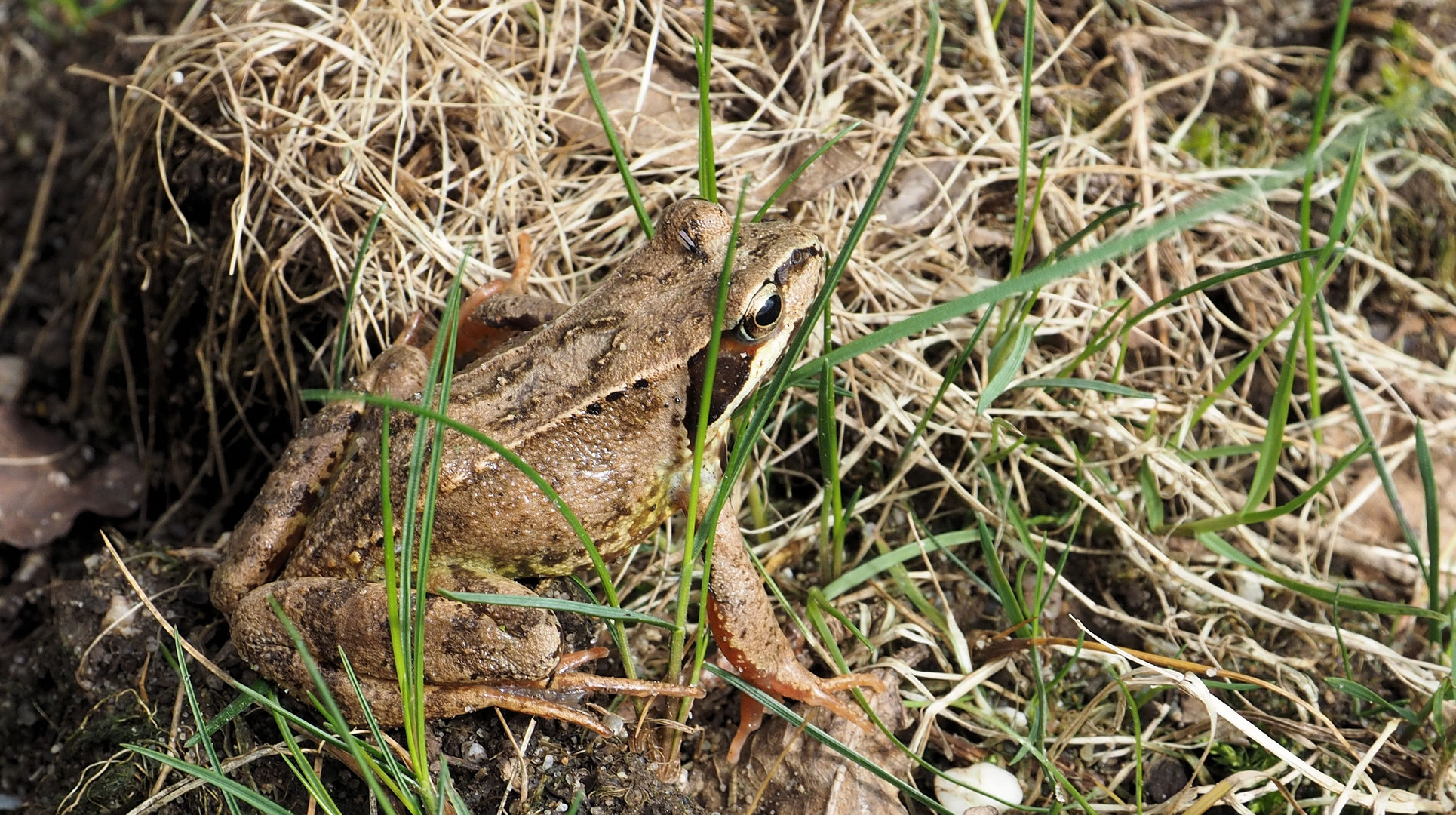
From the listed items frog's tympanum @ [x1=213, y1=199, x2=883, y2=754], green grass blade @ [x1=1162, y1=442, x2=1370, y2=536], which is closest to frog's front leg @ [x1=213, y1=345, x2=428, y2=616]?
frog's tympanum @ [x1=213, y1=199, x2=883, y2=754]

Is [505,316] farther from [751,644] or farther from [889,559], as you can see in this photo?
[889,559]

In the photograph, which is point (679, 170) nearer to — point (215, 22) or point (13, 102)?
point (215, 22)

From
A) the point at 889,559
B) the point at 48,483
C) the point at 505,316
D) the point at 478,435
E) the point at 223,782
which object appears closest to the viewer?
the point at 478,435

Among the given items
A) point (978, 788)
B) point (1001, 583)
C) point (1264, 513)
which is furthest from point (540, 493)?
point (1264, 513)

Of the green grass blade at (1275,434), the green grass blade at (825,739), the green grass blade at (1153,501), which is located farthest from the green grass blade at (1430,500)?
the green grass blade at (825,739)

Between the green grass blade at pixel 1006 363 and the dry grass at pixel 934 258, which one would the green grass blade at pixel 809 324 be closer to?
the green grass blade at pixel 1006 363

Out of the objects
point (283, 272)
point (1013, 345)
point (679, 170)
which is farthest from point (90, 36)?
point (1013, 345)
